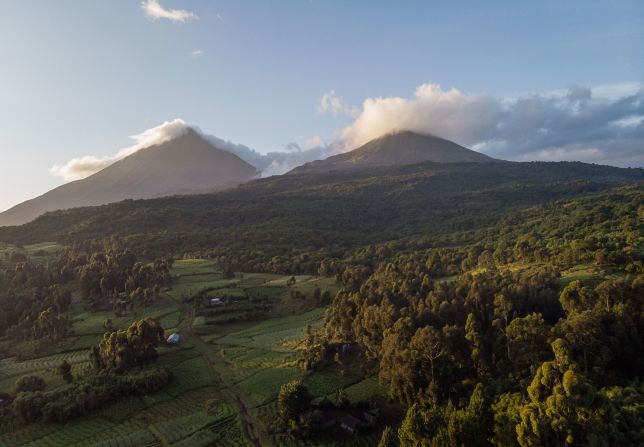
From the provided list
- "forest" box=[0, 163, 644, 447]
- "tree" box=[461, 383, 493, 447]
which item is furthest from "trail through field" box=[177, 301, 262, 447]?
"tree" box=[461, 383, 493, 447]

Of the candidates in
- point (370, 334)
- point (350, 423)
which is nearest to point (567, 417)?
point (350, 423)

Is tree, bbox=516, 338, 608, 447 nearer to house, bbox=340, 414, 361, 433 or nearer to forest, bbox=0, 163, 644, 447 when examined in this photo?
forest, bbox=0, 163, 644, 447

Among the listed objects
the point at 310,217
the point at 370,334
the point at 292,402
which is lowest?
the point at 292,402

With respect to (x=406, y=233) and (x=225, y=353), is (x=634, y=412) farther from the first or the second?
(x=406, y=233)

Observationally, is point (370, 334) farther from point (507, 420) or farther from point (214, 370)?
point (507, 420)

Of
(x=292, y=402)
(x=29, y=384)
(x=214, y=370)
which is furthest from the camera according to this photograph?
(x=214, y=370)

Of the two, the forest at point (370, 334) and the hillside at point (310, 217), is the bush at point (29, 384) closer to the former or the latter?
the forest at point (370, 334)
